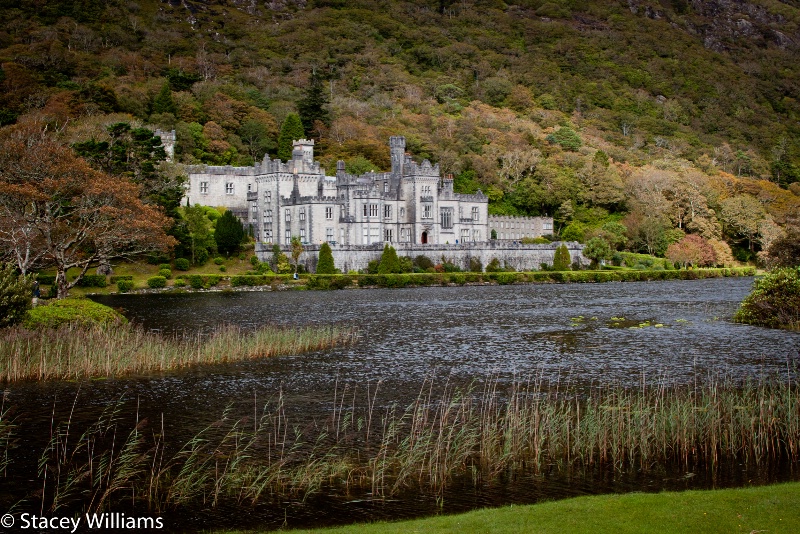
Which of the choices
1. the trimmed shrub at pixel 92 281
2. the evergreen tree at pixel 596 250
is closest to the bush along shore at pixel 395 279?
the trimmed shrub at pixel 92 281

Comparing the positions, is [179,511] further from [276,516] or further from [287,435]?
[287,435]

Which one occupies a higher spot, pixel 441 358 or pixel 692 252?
pixel 692 252

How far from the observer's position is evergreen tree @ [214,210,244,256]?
262 ft

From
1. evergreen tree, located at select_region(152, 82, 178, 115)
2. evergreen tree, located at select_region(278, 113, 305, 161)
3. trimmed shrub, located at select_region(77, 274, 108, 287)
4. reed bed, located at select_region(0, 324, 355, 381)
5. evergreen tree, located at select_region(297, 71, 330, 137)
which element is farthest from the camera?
evergreen tree, located at select_region(297, 71, 330, 137)

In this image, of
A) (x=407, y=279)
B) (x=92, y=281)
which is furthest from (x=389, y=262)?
(x=92, y=281)

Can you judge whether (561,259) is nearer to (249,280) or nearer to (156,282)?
(249,280)

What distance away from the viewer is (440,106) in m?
151

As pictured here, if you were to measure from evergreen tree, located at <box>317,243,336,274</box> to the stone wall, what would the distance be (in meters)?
2.14

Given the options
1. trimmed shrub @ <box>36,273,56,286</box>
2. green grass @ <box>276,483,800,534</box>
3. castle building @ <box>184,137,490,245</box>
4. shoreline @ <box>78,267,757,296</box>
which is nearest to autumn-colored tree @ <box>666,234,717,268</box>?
shoreline @ <box>78,267,757,296</box>

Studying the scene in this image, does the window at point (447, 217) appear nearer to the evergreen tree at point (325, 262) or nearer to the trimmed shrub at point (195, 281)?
the evergreen tree at point (325, 262)

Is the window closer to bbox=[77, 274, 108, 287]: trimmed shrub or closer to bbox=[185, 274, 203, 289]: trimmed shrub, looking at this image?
bbox=[185, 274, 203, 289]: trimmed shrub

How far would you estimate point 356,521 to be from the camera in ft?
48.9

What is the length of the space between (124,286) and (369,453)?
51.5 metres

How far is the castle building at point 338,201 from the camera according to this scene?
89188mm
